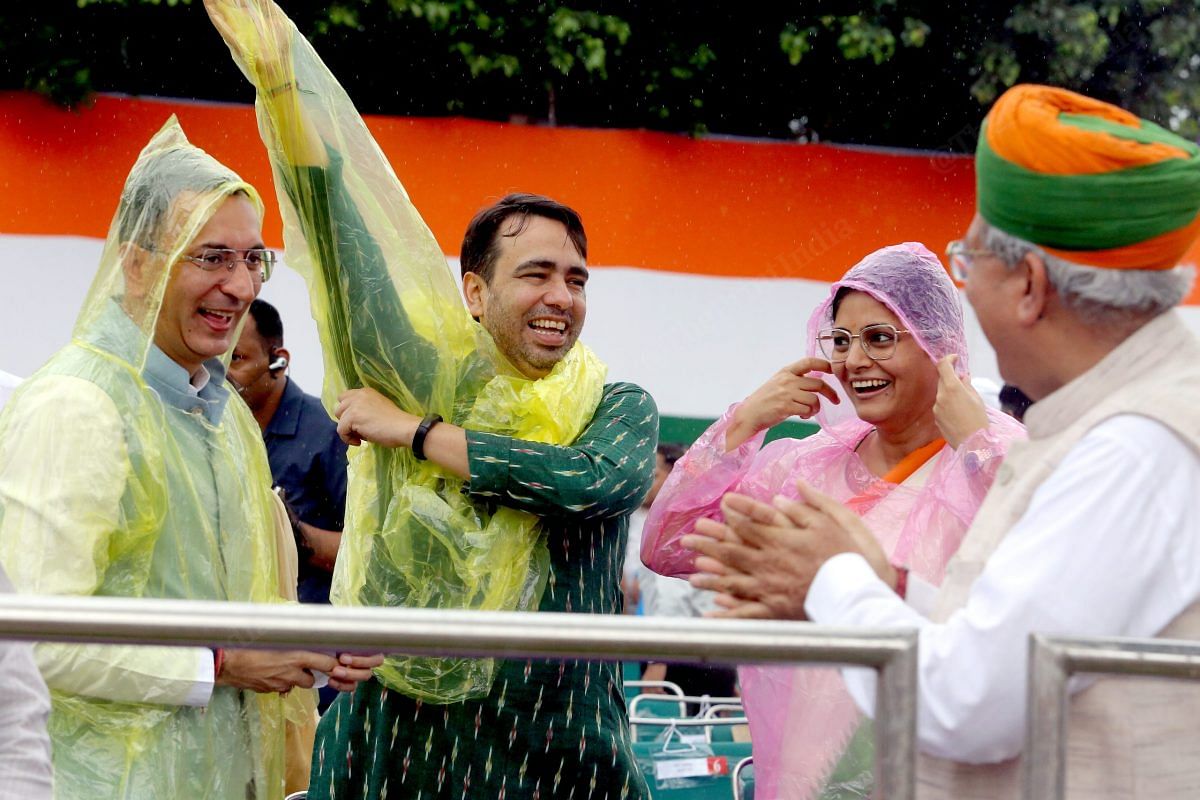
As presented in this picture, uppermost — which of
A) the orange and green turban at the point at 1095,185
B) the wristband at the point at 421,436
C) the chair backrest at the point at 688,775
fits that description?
the orange and green turban at the point at 1095,185

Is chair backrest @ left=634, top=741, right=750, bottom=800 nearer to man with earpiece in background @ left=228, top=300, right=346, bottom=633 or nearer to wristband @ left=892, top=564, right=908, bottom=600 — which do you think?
man with earpiece in background @ left=228, top=300, right=346, bottom=633

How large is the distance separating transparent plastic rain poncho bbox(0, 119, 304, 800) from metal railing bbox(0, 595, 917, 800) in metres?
0.75

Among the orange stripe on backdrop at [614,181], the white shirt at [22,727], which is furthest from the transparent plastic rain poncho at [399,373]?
the orange stripe on backdrop at [614,181]

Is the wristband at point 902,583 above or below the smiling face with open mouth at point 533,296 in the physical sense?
below

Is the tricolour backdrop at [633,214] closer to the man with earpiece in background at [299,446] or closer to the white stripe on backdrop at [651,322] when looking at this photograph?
the white stripe on backdrop at [651,322]

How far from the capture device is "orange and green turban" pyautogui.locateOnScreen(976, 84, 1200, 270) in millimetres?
1650

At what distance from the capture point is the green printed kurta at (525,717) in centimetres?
261

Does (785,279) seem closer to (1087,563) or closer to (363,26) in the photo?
(363,26)

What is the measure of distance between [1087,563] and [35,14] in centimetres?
776

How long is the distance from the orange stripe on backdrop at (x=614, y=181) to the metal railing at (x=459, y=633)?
588cm

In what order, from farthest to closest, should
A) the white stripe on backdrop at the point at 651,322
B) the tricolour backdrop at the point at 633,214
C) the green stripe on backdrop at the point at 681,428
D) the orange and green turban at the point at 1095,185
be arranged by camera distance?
1. the green stripe on backdrop at the point at 681,428
2. the tricolour backdrop at the point at 633,214
3. the white stripe on backdrop at the point at 651,322
4. the orange and green turban at the point at 1095,185

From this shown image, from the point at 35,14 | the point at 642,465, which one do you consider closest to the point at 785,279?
the point at 35,14

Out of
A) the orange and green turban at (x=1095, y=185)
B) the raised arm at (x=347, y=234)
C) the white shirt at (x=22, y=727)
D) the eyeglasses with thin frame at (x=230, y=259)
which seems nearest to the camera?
the orange and green turban at (x=1095, y=185)

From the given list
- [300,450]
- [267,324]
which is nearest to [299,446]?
[300,450]
